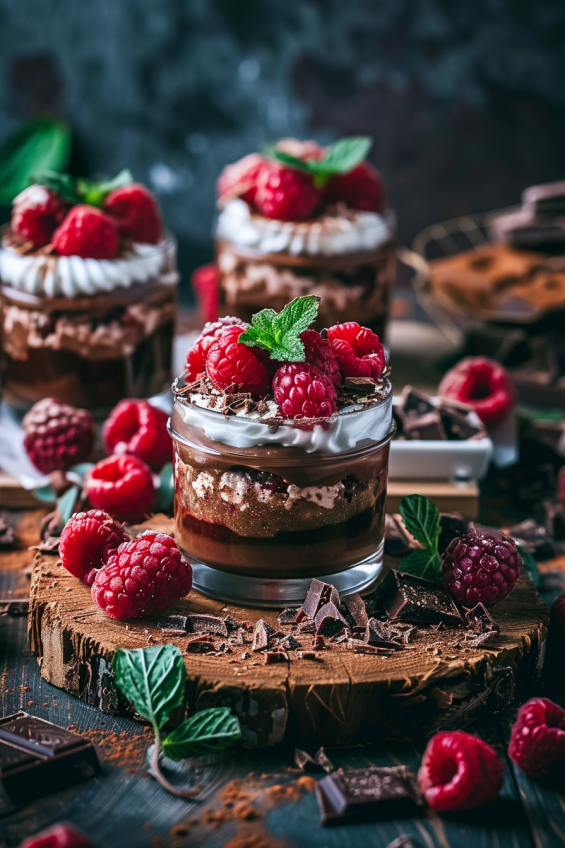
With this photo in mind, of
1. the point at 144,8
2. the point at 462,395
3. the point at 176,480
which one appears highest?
the point at 144,8

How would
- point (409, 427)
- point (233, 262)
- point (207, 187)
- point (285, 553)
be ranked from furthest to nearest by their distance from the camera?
point (207, 187) < point (233, 262) < point (409, 427) < point (285, 553)

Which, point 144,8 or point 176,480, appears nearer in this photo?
point 176,480

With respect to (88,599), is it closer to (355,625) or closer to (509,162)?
(355,625)

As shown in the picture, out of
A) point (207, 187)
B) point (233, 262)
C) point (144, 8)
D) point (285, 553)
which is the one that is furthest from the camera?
point (207, 187)

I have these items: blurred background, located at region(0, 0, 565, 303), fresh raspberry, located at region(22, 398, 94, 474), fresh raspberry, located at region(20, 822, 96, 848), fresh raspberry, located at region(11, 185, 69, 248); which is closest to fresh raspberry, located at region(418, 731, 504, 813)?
fresh raspberry, located at region(20, 822, 96, 848)

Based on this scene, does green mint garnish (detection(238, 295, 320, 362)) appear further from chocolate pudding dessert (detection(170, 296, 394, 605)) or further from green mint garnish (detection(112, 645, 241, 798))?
green mint garnish (detection(112, 645, 241, 798))

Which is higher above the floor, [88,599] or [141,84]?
[141,84]

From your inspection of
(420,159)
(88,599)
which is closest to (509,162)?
(420,159)

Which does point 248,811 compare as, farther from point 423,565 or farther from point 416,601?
point 423,565
